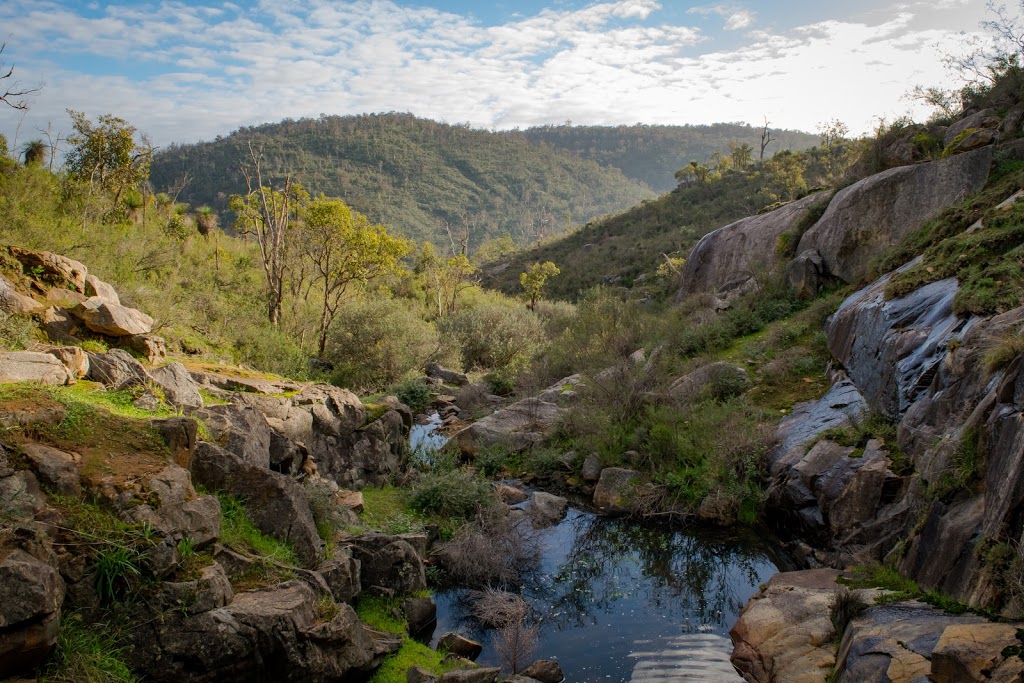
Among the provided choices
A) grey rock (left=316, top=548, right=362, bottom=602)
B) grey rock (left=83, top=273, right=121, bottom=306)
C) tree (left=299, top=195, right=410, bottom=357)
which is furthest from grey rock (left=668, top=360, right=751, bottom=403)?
tree (left=299, top=195, right=410, bottom=357)

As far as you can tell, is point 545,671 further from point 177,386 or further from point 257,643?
point 177,386

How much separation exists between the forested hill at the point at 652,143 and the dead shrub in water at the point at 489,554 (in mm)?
151372

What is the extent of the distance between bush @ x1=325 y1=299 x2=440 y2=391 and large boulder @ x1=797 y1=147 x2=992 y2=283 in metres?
16.0

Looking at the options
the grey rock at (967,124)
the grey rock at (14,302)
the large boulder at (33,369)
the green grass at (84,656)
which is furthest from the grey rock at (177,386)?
the grey rock at (967,124)

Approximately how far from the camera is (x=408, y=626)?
8.50 meters

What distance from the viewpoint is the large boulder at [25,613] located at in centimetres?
426

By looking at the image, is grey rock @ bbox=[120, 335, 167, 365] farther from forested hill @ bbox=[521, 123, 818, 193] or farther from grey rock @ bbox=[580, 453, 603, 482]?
forested hill @ bbox=[521, 123, 818, 193]

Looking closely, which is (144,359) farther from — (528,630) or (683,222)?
(683,222)

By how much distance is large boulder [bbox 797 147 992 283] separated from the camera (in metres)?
16.1

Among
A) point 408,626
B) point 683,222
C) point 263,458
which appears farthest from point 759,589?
point 683,222

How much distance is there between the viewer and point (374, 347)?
27297mm

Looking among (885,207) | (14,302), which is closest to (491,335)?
(885,207)

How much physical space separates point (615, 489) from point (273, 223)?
2110 centimetres

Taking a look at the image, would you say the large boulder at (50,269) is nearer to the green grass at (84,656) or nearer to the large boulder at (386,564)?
the large boulder at (386,564)
